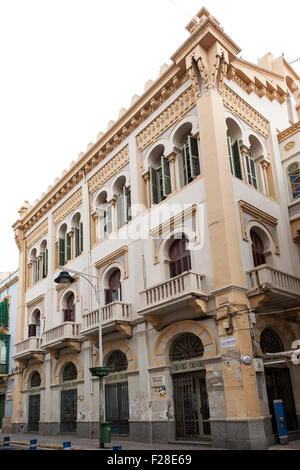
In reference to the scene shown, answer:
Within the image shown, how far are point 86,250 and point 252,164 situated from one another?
9.87 metres

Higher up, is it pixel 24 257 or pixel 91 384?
pixel 24 257

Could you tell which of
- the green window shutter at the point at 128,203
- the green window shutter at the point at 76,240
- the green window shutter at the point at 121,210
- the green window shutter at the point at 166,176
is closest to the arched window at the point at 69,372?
the green window shutter at the point at 76,240

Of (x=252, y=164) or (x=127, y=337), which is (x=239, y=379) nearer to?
(x=127, y=337)

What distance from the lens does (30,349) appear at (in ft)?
84.9

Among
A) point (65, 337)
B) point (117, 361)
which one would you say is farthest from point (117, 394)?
point (65, 337)

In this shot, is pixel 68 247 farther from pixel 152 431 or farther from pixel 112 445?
pixel 152 431

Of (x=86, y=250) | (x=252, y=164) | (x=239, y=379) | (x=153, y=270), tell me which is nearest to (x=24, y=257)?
(x=86, y=250)

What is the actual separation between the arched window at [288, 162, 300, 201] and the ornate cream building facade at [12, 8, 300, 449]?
6 cm

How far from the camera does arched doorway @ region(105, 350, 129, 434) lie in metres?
19.3

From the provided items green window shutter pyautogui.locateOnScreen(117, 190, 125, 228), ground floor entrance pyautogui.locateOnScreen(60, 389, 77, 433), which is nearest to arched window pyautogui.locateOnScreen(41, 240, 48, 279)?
ground floor entrance pyautogui.locateOnScreen(60, 389, 77, 433)

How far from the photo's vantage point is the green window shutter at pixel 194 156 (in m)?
18.6

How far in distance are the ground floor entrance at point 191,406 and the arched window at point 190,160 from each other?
7.97 meters

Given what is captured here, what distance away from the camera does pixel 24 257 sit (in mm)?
31703

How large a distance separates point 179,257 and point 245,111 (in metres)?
7.41
